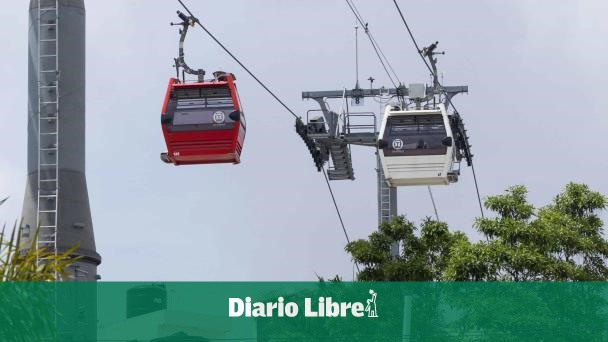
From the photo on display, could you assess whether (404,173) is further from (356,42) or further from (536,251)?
(356,42)

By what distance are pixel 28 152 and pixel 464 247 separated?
9.82 m

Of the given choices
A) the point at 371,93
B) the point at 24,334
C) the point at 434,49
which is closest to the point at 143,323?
the point at 371,93

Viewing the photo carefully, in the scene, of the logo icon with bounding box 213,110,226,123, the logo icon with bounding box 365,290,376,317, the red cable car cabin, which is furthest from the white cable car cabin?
the logo icon with bounding box 213,110,226,123

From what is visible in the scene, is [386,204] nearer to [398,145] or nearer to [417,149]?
[398,145]

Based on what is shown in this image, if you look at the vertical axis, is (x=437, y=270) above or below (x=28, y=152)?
below

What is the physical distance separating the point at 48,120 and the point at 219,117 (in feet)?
23.8

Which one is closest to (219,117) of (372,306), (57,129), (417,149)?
(372,306)

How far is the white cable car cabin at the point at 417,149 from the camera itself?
4416 cm

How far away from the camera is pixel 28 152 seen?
3500 cm

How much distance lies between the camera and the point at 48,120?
113 feet

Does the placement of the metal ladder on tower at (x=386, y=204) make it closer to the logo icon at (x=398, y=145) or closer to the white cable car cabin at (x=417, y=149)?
the white cable car cabin at (x=417, y=149)

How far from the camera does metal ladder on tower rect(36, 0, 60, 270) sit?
3394cm

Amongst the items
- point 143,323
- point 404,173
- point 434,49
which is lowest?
point 143,323

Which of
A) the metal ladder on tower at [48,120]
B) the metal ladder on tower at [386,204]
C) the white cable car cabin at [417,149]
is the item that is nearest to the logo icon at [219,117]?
the white cable car cabin at [417,149]
